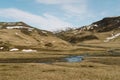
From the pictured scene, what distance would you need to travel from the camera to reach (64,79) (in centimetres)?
4531

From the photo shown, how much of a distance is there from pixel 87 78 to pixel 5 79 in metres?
13.1

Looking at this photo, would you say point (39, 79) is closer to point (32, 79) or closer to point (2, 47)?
point (32, 79)

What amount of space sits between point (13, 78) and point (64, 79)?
8431mm

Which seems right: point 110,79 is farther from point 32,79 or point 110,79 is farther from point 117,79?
point 32,79

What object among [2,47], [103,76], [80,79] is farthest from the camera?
[2,47]

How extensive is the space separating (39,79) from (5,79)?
542 centimetres

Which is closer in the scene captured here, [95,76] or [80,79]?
[80,79]

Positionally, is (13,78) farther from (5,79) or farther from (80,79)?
(80,79)

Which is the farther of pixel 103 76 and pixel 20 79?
pixel 103 76

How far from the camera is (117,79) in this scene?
1786 inches

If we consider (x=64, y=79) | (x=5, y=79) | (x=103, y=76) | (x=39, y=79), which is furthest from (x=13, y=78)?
(x=103, y=76)

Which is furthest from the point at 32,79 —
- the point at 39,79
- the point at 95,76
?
the point at 95,76

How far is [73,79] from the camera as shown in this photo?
4538 centimetres

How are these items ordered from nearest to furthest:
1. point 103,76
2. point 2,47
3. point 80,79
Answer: point 80,79 → point 103,76 → point 2,47
